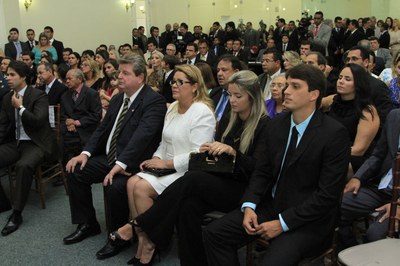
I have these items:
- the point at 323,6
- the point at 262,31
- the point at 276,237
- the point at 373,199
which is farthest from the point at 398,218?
the point at 323,6

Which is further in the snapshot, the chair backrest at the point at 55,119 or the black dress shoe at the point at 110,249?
the chair backrest at the point at 55,119

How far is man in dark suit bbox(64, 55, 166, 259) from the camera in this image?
3.18m

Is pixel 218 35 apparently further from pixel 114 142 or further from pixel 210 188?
pixel 210 188

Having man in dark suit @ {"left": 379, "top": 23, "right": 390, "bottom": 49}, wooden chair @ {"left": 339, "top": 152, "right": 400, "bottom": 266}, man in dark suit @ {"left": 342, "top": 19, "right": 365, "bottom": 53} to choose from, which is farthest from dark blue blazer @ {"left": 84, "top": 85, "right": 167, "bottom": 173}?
man in dark suit @ {"left": 379, "top": 23, "right": 390, "bottom": 49}

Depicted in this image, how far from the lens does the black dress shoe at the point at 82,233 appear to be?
11.0 ft

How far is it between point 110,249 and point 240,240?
46.8 inches

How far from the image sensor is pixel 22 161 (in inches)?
148

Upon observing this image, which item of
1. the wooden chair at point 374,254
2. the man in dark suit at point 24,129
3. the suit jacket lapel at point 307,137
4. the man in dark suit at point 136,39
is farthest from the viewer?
the man in dark suit at point 136,39

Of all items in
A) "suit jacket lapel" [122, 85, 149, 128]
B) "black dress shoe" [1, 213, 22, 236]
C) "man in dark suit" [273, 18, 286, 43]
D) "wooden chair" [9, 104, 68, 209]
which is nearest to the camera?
"suit jacket lapel" [122, 85, 149, 128]

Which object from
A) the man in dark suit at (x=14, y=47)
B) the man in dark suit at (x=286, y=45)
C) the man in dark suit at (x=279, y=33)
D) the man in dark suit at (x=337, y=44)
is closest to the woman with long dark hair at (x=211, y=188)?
the man in dark suit at (x=337, y=44)

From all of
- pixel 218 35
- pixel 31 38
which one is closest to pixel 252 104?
pixel 31 38

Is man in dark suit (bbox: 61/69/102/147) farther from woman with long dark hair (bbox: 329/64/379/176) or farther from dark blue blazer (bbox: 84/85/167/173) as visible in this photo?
woman with long dark hair (bbox: 329/64/379/176)

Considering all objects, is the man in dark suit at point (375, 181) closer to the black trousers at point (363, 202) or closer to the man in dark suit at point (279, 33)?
the black trousers at point (363, 202)

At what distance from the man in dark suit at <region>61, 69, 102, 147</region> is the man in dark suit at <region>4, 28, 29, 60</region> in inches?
232
